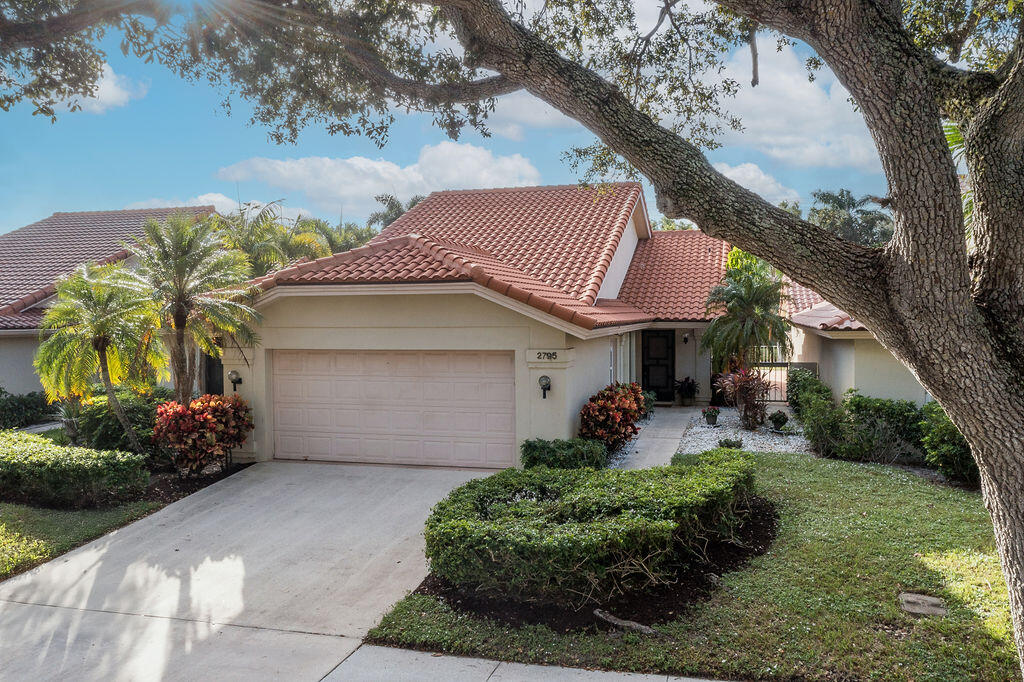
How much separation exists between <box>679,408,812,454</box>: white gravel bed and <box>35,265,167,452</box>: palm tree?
10.2m

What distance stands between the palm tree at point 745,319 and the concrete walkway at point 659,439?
2042 millimetres

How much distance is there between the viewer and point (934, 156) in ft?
14.6

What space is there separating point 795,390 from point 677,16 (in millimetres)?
12537

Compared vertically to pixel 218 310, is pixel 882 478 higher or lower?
lower

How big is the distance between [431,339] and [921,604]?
8139mm

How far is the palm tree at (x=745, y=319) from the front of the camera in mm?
17484

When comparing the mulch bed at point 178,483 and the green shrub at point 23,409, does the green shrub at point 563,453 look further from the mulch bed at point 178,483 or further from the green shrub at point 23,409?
the green shrub at point 23,409

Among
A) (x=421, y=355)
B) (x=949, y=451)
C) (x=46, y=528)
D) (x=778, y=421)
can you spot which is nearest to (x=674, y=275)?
(x=778, y=421)

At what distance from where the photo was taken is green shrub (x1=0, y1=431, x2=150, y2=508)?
32.2ft

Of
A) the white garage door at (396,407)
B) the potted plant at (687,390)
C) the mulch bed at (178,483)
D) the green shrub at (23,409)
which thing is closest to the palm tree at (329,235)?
the green shrub at (23,409)

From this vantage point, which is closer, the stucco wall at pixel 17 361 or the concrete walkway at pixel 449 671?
the concrete walkway at pixel 449 671

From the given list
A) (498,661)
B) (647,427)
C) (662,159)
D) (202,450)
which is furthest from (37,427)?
(662,159)

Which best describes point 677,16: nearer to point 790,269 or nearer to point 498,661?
point 790,269

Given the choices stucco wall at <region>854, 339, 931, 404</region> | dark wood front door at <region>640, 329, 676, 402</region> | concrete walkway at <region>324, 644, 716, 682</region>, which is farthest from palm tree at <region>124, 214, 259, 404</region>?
dark wood front door at <region>640, 329, 676, 402</region>
